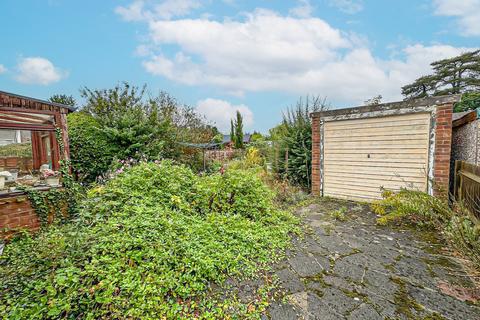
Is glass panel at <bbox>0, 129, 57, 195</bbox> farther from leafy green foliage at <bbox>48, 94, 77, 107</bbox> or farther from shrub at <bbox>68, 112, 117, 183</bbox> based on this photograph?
leafy green foliage at <bbox>48, 94, 77, 107</bbox>

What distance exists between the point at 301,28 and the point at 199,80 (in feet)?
17.8

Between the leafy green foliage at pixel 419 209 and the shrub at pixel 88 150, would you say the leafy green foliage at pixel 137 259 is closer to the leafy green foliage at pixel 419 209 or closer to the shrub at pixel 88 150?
the leafy green foliage at pixel 419 209

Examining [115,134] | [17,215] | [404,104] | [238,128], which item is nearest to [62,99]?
[238,128]

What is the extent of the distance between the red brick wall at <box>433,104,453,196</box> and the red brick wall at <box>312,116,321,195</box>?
2.31 m

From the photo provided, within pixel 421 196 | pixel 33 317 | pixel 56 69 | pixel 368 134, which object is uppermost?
pixel 56 69

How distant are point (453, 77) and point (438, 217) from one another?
25514mm

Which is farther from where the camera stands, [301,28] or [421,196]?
[301,28]

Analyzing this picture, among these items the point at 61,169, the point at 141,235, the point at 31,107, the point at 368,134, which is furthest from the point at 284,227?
the point at 31,107

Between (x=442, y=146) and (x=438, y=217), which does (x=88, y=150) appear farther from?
(x=442, y=146)

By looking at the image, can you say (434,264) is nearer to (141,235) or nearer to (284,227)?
(284,227)

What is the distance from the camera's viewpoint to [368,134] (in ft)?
16.0

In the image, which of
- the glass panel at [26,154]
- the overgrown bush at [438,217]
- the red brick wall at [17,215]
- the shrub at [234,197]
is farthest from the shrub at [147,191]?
the overgrown bush at [438,217]

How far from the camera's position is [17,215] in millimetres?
3654

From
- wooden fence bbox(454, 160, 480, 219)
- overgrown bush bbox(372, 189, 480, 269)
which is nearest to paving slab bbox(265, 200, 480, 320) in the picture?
overgrown bush bbox(372, 189, 480, 269)
